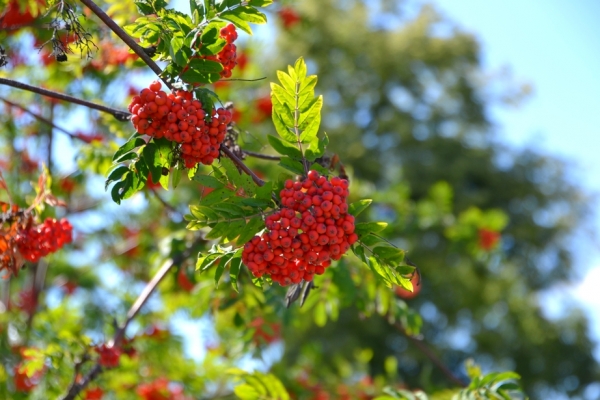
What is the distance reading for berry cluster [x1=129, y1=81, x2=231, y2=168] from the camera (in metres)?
1.72

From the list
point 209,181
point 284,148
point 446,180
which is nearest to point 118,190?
point 209,181

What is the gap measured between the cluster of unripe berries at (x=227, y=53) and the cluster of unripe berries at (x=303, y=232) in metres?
0.54

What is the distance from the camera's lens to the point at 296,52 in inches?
544

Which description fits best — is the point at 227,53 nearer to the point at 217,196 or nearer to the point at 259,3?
the point at 259,3

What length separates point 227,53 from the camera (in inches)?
→ 81.4

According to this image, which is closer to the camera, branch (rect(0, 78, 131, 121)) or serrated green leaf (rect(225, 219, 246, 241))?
serrated green leaf (rect(225, 219, 246, 241))

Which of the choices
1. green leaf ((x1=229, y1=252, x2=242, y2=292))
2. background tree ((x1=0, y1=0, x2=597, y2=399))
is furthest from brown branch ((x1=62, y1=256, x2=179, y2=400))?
green leaf ((x1=229, y1=252, x2=242, y2=292))

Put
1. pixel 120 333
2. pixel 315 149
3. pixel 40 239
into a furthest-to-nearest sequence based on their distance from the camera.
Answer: pixel 120 333, pixel 40 239, pixel 315 149

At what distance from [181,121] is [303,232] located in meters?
0.45

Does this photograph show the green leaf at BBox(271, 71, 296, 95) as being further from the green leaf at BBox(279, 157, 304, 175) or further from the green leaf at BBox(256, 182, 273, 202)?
the green leaf at BBox(256, 182, 273, 202)

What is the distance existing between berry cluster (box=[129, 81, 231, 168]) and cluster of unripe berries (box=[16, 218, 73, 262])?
779 mm

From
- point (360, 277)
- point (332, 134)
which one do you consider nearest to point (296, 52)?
point (332, 134)

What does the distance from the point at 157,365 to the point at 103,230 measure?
1747mm

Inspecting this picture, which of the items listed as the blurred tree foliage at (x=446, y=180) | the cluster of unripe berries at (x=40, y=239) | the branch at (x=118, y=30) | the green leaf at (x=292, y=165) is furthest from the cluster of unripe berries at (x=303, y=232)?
the blurred tree foliage at (x=446, y=180)
